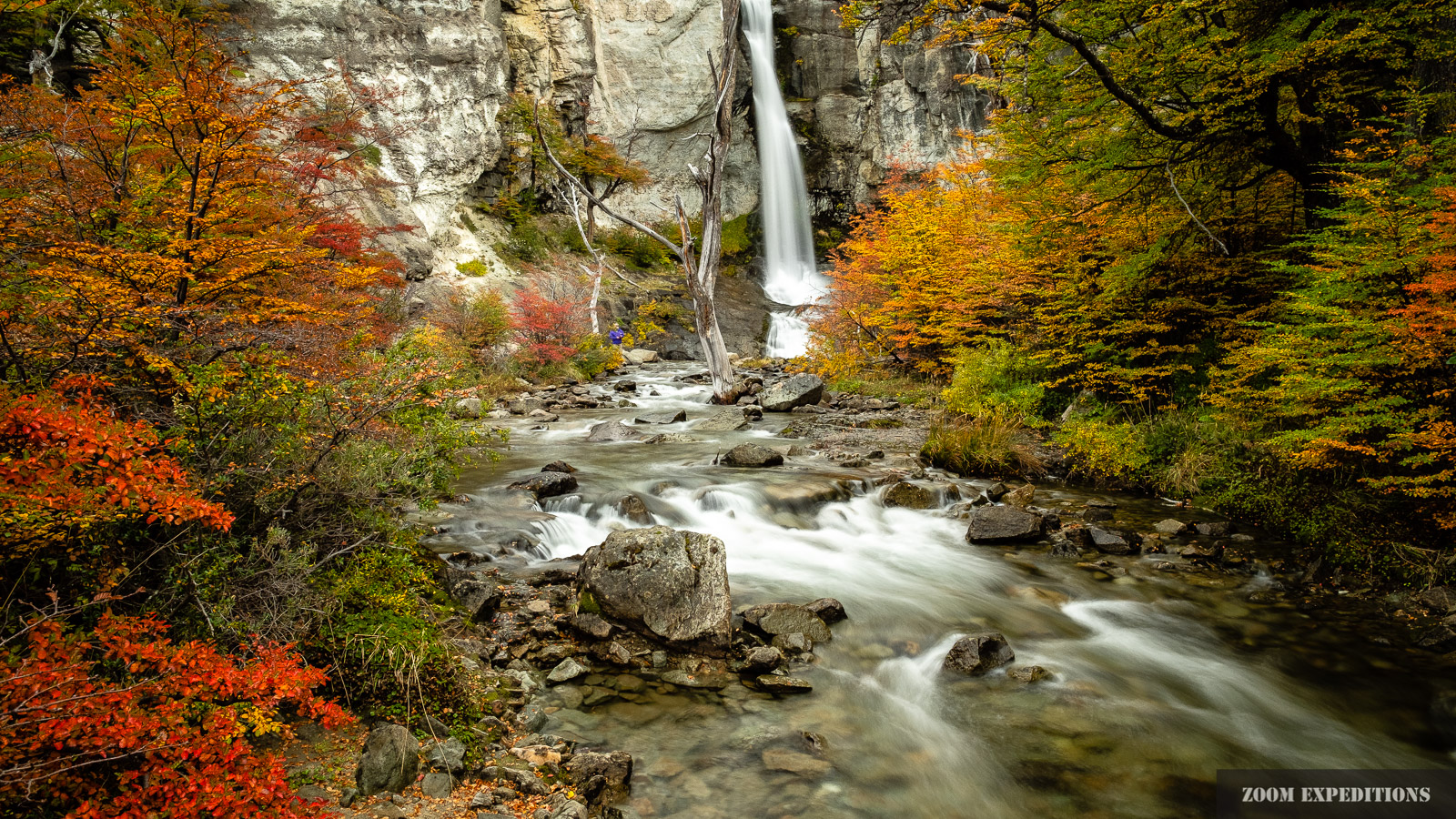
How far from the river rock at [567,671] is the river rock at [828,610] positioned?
1839mm

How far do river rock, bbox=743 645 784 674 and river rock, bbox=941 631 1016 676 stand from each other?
1261 millimetres

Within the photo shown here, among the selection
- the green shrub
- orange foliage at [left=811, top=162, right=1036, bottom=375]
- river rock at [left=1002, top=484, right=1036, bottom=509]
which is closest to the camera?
river rock at [left=1002, top=484, right=1036, bottom=509]

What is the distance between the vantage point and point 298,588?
323 cm

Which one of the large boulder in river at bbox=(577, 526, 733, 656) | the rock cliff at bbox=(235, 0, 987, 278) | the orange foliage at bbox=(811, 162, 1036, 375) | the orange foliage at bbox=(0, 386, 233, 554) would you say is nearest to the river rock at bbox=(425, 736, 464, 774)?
the orange foliage at bbox=(0, 386, 233, 554)

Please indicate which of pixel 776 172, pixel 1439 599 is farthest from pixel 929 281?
pixel 776 172

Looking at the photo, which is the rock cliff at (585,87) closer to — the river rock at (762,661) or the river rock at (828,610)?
the river rock at (828,610)

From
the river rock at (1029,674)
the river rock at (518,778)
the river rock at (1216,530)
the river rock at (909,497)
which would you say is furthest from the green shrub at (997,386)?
the river rock at (518,778)

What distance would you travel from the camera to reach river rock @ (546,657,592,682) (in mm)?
4031

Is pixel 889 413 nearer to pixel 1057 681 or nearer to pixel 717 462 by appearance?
pixel 717 462

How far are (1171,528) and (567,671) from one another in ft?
20.3

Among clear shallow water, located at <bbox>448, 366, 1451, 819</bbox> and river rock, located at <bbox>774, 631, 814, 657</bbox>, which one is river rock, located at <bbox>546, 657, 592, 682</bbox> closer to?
clear shallow water, located at <bbox>448, 366, 1451, 819</bbox>

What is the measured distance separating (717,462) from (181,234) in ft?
21.5

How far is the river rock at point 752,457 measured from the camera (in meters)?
9.10

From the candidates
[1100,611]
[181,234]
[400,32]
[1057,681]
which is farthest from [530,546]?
[400,32]
